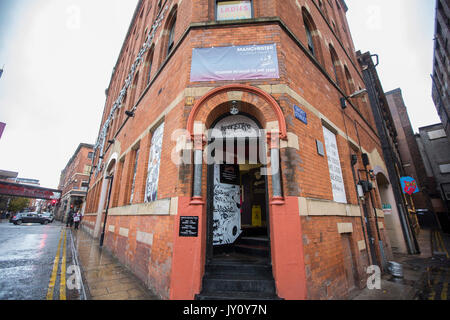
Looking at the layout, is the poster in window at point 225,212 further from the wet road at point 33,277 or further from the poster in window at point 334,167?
the wet road at point 33,277

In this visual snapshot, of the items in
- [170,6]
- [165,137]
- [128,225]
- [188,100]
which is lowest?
[128,225]

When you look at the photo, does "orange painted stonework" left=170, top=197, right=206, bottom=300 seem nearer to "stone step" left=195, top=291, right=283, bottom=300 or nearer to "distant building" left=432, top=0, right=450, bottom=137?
"stone step" left=195, top=291, right=283, bottom=300

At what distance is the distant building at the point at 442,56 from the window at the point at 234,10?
21684 mm

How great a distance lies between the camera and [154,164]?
18.8 ft

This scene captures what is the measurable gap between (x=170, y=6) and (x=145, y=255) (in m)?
9.17

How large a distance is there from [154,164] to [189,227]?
2.93 m

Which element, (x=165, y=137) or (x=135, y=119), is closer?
(x=165, y=137)

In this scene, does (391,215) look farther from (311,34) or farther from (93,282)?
(93,282)

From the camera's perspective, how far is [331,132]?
6121 millimetres

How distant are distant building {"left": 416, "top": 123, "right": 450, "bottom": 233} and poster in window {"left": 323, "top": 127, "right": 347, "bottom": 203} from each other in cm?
2715

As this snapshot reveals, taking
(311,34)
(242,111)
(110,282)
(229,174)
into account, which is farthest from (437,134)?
(110,282)

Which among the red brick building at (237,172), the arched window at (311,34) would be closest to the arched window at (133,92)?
the red brick building at (237,172)
